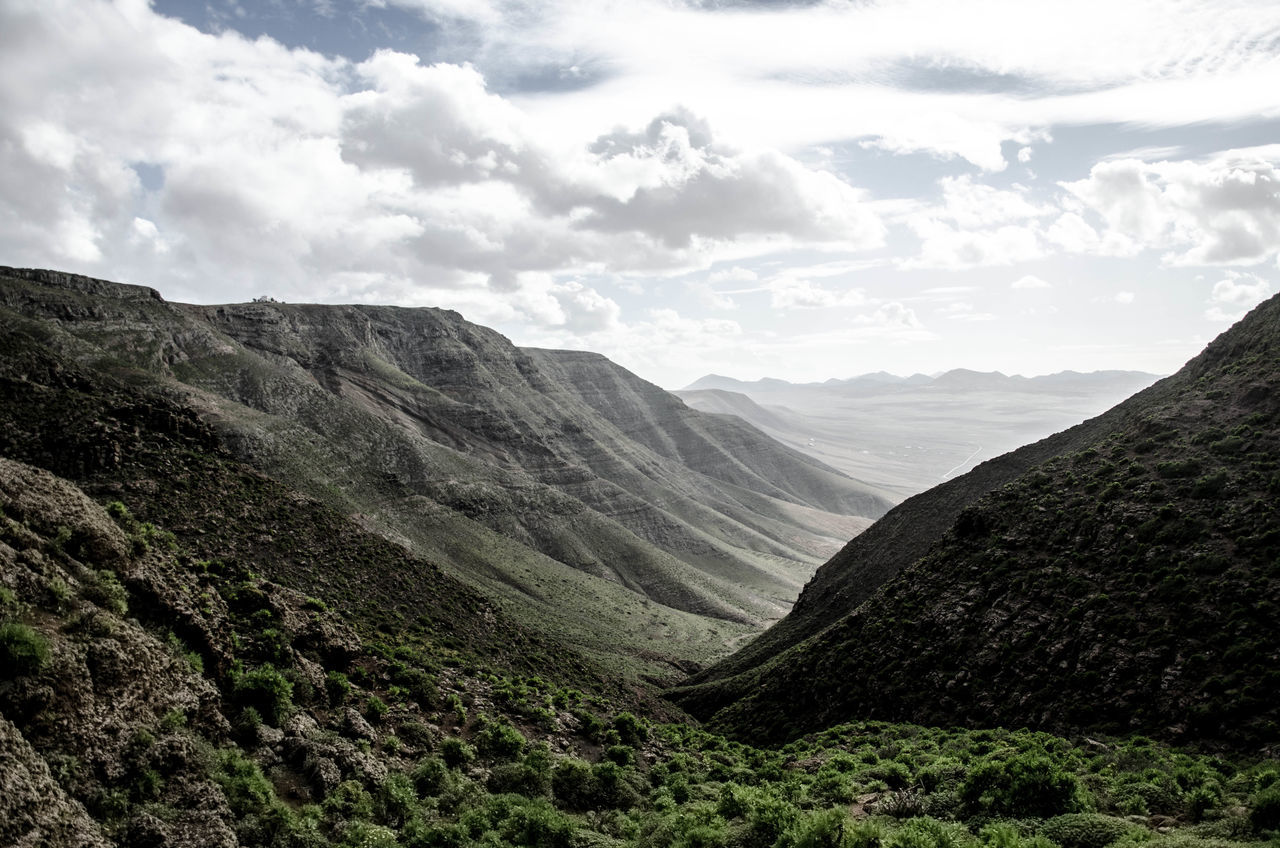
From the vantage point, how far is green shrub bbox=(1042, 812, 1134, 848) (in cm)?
1430

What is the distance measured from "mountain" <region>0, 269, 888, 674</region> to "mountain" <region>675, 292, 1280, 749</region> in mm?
27986

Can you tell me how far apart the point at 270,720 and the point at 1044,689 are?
2881 centimetres

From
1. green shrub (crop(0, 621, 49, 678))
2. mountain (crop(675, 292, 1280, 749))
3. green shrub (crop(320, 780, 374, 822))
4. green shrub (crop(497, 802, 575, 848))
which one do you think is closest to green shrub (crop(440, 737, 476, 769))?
green shrub (crop(497, 802, 575, 848))

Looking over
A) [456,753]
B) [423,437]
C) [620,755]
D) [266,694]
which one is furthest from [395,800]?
[423,437]

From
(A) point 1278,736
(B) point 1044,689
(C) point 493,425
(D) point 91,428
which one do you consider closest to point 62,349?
(D) point 91,428

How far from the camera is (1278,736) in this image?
20.9 meters

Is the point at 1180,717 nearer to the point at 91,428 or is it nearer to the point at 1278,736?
the point at 1278,736

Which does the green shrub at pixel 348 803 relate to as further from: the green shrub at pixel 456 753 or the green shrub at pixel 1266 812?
the green shrub at pixel 1266 812

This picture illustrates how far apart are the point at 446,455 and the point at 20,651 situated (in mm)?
99311

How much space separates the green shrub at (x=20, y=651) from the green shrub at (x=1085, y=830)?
19.4 metres

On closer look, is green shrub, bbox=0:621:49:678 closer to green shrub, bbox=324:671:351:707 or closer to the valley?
the valley

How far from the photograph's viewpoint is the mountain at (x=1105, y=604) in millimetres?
25750

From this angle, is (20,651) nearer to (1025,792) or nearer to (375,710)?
(375,710)

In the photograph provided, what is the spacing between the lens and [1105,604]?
3109 cm
